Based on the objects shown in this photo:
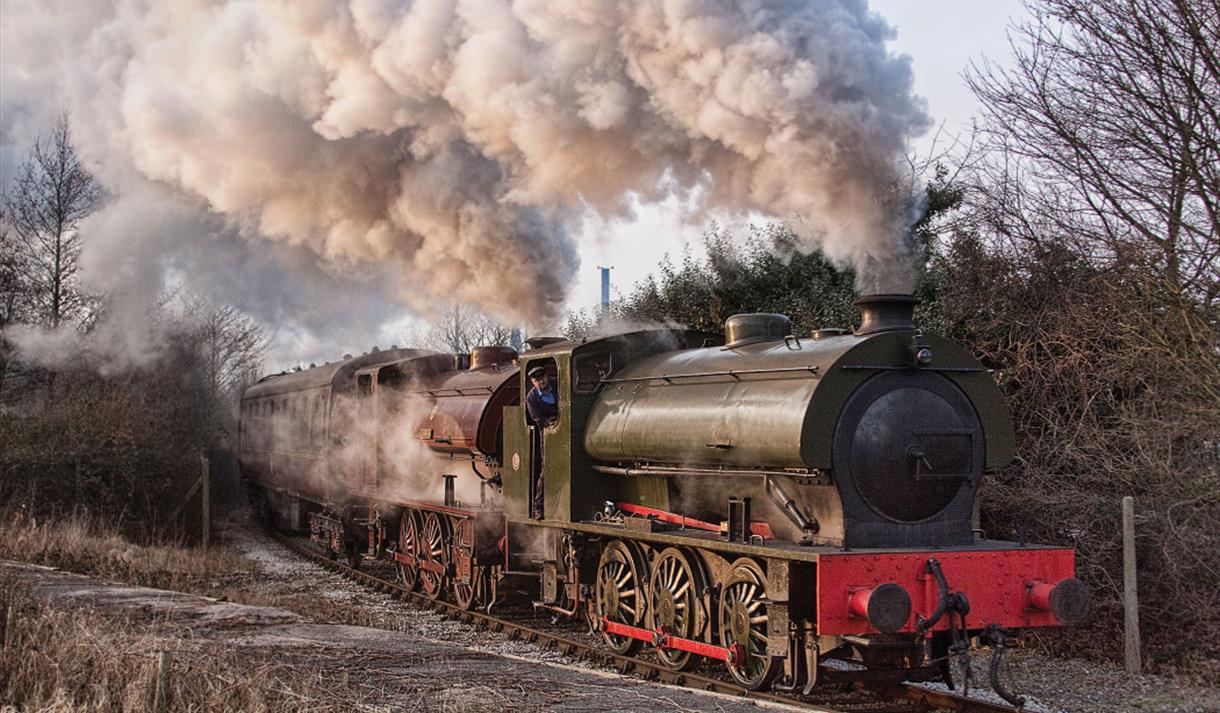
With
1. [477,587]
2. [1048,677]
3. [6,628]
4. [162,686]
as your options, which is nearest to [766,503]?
[1048,677]

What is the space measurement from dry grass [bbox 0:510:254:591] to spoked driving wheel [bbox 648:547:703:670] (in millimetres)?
7331

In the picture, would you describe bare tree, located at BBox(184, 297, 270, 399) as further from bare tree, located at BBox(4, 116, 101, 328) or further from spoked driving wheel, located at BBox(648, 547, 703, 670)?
spoked driving wheel, located at BBox(648, 547, 703, 670)

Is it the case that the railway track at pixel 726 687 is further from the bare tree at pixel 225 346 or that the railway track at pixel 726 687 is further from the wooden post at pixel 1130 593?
the bare tree at pixel 225 346

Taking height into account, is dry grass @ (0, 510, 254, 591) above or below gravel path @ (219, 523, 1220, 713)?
above

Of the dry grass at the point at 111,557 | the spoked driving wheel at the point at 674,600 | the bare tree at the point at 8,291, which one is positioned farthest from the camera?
the bare tree at the point at 8,291

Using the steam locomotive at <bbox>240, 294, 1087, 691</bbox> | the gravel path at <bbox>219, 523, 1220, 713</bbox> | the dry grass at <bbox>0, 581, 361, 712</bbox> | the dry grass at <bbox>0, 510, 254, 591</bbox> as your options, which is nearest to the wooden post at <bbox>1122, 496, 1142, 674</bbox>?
the gravel path at <bbox>219, 523, 1220, 713</bbox>

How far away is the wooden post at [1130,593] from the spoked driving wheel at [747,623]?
3510 mm

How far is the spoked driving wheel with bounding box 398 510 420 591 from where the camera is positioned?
14.6 metres

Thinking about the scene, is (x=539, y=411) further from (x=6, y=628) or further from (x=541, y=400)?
(x=6, y=628)

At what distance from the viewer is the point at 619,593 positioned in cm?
993

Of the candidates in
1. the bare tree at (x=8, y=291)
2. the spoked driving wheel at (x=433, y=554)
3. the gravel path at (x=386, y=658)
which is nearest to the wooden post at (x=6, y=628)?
the gravel path at (x=386, y=658)

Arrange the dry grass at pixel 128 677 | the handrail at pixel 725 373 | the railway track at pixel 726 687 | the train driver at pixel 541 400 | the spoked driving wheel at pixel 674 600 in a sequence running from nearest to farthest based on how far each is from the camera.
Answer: the dry grass at pixel 128 677, the handrail at pixel 725 373, the railway track at pixel 726 687, the spoked driving wheel at pixel 674 600, the train driver at pixel 541 400

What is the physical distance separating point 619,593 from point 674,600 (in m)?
1.04

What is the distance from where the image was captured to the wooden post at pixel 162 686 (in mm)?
6148
